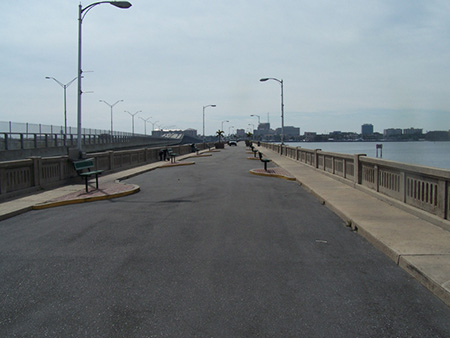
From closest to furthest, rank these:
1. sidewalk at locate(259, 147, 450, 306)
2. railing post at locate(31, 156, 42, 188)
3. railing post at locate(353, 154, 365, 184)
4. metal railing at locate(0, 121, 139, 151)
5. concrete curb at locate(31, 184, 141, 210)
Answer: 1. sidewalk at locate(259, 147, 450, 306)
2. concrete curb at locate(31, 184, 141, 210)
3. railing post at locate(31, 156, 42, 188)
4. railing post at locate(353, 154, 365, 184)
5. metal railing at locate(0, 121, 139, 151)

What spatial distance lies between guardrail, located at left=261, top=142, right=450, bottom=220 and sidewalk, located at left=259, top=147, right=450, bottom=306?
0.37m

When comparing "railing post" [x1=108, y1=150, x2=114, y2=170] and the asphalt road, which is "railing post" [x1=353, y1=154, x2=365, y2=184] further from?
"railing post" [x1=108, y1=150, x2=114, y2=170]

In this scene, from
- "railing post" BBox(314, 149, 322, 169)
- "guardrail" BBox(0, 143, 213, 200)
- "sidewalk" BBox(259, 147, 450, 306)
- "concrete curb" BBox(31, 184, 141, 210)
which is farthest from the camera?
"railing post" BBox(314, 149, 322, 169)

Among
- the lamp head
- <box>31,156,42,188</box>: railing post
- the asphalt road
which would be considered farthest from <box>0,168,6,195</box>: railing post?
the lamp head

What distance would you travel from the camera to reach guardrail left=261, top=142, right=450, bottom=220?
8.50 meters

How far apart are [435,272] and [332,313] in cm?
194

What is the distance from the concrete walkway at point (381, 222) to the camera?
5926 mm

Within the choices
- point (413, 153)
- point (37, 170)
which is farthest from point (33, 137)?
point (413, 153)

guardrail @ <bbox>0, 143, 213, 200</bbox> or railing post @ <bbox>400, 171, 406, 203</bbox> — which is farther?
guardrail @ <bbox>0, 143, 213, 200</bbox>

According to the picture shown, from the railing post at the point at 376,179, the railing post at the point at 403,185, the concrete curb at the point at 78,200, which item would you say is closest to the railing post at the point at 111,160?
the concrete curb at the point at 78,200

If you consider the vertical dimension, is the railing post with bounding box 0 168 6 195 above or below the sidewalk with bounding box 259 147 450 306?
above

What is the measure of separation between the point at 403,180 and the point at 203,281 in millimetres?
7026

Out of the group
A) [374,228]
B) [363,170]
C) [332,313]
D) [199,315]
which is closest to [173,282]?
[199,315]

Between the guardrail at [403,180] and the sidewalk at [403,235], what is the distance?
370 millimetres
